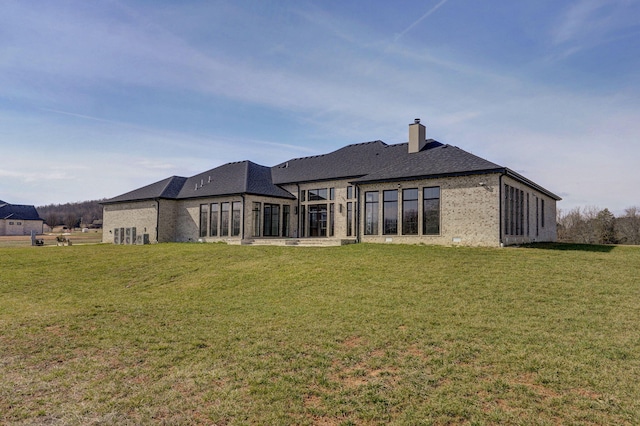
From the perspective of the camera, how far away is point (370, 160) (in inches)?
1097

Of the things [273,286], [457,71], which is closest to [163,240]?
[273,286]

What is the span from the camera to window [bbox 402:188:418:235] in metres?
22.1

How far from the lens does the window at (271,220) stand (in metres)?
29.4

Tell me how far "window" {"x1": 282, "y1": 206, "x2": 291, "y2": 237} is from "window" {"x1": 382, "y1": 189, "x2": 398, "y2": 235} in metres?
9.85

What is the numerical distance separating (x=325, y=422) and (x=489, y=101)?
16606mm

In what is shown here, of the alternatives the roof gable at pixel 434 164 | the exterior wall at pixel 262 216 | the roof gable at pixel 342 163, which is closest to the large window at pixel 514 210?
the roof gable at pixel 434 164

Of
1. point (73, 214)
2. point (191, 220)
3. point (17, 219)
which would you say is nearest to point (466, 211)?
point (191, 220)

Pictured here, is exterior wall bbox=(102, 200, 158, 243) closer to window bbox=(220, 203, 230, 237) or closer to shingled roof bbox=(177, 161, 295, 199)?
shingled roof bbox=(177, 161, 295, 199)

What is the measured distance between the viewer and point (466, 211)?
2019 cm

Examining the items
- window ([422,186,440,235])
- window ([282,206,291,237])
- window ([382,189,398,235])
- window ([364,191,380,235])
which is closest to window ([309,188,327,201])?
window ([282,206,291,237])

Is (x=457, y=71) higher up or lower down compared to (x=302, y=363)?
higher up

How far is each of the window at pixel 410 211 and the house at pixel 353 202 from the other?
0.19 ft

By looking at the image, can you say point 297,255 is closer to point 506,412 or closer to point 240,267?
point 240,267

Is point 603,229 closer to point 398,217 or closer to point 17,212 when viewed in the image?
point 398,217
